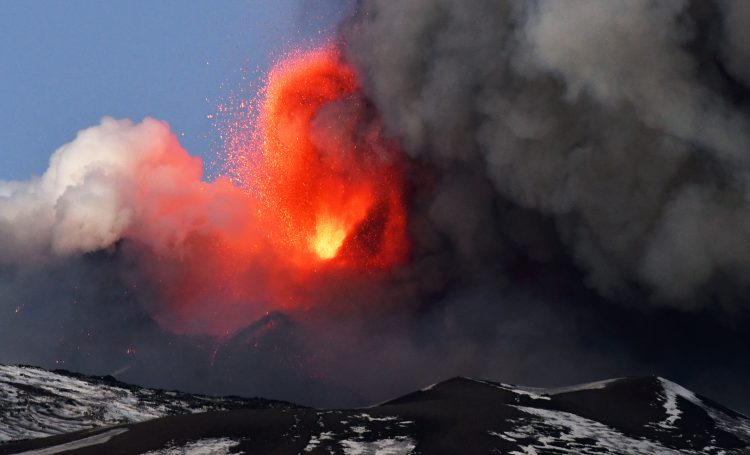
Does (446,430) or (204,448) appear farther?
(446,430)

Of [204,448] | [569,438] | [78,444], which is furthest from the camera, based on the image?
[569,438]

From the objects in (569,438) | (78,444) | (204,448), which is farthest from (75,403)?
(569,438)

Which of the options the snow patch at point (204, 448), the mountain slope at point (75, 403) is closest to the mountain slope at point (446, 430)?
the snow patch at point (204, 448)

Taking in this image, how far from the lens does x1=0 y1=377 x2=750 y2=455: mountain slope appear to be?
47250 millimetres

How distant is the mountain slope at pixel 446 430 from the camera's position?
1860 inches

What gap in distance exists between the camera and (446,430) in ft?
168

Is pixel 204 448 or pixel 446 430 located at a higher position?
pixel 446 430

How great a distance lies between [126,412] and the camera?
78875mm

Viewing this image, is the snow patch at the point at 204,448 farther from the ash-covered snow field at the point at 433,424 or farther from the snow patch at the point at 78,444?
the snow patch at the point at 78,444

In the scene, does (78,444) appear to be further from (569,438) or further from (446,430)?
(569,438)

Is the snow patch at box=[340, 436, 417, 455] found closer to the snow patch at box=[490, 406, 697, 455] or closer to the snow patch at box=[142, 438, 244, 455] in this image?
the snow patch at box=[490, 406, 697, 455]

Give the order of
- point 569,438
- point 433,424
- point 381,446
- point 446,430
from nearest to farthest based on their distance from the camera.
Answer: point 381,446 → point 446,430 → point 433,424 → point 569,438

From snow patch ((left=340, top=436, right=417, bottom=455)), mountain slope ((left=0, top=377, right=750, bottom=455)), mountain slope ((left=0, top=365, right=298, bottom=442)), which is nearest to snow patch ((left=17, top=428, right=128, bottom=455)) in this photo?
mountain slope ((left=0, top=377, right=750, bottom=455))

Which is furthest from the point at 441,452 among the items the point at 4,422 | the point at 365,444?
the point at 4,422
